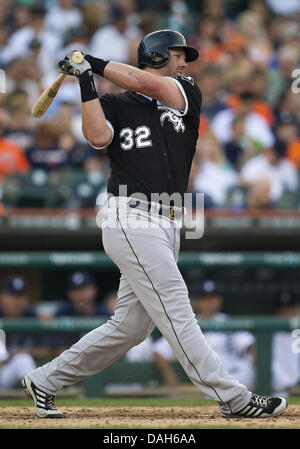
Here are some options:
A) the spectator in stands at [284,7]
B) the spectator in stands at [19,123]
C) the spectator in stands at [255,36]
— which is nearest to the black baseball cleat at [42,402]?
the spectator in stands at [19,123]

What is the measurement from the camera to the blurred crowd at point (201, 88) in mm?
7164

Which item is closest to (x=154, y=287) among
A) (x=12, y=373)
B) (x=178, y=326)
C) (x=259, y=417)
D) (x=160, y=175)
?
(x=178, y=326)

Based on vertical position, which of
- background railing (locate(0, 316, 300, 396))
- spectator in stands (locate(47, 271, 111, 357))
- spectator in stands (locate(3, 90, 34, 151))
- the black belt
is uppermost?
spectator in stands (locate(3, 90, 34, 151))

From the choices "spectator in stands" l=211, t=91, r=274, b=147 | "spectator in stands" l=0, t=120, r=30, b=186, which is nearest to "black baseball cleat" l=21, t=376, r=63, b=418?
"spectator in stands" l=0, t=120, r=30, b=186

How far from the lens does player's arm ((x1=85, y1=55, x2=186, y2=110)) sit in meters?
3.78

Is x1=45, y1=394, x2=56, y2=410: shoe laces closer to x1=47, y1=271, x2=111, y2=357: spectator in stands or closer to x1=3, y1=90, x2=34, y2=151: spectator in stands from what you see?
x1=47, y1=271, x2=111, y2=357: spectator in stands

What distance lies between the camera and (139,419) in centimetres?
400

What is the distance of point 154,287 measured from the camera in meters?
3.83

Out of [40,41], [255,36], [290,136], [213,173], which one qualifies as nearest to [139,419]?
[213,173]

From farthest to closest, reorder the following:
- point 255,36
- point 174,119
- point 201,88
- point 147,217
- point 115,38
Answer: point 255,36 < point 115,38 < point 201,88 < point 174,119 < point 147,217

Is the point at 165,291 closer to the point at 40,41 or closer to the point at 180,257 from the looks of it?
the point at 180,257

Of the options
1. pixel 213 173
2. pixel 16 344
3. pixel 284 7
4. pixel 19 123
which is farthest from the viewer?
pixel 284 7

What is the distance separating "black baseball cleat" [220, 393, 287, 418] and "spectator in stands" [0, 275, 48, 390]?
2285 millimetres

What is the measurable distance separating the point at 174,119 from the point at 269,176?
3.83 meters
